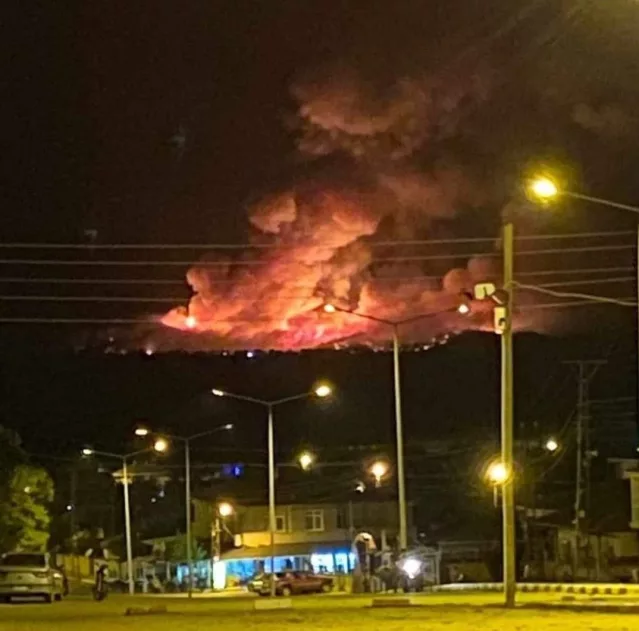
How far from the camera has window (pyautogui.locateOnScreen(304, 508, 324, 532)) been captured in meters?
98.9

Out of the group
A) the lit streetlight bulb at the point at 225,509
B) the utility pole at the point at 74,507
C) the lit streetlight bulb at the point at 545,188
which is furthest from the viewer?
the utility pole at the point at 74,507

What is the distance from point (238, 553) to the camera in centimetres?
9506

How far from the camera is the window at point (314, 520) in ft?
325

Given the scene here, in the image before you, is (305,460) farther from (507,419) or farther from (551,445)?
(507,419)

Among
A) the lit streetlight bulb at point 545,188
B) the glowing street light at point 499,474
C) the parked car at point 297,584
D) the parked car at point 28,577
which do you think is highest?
the lit streetlight bulb at point 545,188

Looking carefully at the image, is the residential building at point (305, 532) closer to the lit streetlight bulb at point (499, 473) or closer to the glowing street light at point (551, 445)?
the glowing street light at point (551, 445)

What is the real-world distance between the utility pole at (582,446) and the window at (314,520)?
22603mm

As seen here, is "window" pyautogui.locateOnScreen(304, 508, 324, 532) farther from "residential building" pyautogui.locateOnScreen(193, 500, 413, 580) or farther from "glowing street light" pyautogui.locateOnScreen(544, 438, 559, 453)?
"glowing street light" pyautogui.locateOnScreen(544, 438, 559, 453)

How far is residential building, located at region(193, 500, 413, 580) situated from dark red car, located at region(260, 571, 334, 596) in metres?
28.4

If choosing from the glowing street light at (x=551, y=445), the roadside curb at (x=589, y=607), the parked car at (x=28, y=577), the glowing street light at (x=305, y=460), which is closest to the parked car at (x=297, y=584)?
the glowing street light at (x=305, y=460)

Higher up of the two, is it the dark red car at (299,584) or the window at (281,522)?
the window at (281,522)

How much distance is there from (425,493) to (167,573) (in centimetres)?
2004

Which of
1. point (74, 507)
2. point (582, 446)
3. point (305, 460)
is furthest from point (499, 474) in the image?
point (74, 507)

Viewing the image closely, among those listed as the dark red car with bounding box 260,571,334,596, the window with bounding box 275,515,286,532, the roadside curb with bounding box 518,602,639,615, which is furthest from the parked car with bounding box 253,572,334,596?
the window with bounding box 275,515,286,532
